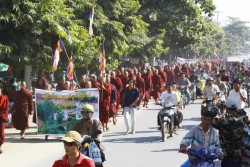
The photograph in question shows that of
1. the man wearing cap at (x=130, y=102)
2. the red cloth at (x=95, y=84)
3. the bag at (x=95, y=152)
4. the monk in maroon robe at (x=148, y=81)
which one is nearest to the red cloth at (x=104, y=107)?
the man wearing cap at (x=130, y=102)

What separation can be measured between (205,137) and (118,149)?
6898 mm

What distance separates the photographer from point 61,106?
1675 cm

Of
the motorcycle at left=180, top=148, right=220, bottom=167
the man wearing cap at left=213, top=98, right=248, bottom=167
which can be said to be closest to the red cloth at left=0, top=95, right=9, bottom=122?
the man wearing cap at left=213, top=98, right=248, bottom=167

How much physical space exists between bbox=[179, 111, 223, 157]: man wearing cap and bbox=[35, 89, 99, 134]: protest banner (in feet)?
27.9

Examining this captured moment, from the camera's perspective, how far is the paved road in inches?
510

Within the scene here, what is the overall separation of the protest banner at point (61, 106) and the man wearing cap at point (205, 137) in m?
8.52

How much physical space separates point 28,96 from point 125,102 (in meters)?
2.97

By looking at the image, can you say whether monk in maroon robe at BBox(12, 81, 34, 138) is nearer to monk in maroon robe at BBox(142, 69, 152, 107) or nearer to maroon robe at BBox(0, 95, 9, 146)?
maroon robe at BBox(0, 95, 9, 146)

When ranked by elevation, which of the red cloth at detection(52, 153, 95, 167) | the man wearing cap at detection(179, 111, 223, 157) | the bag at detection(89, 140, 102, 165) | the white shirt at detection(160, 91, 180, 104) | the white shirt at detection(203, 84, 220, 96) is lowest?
the bag at detection(89, 140, 102, 165)

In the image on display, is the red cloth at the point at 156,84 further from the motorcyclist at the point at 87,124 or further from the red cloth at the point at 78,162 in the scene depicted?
the red cloth at the point at 78,162

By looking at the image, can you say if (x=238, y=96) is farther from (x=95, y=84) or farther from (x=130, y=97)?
(x=95, y=84)

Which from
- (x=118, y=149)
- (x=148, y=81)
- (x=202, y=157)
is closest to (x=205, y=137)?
(x=202, y=157)

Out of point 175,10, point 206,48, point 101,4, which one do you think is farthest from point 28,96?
point 206,48

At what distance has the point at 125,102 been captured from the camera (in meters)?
18.0
